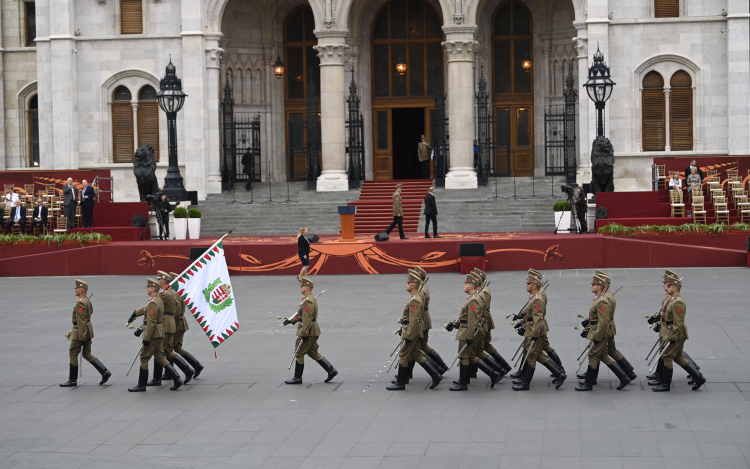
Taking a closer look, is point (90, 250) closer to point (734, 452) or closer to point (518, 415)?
point (518, 415)

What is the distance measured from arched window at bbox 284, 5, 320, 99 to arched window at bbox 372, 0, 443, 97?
2.48 m

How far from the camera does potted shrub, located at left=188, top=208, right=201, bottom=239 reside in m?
30.2

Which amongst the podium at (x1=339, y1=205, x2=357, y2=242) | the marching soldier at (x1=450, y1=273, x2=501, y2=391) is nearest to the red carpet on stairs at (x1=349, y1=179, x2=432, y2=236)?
the podium at (x1=339, y1=205, x2=357, y2=242)

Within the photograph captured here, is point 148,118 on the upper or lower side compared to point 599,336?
upper

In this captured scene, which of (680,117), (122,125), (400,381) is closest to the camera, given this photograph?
(400,381)

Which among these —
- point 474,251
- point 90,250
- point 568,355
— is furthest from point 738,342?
point 90,250

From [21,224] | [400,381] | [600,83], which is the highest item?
[600,83]

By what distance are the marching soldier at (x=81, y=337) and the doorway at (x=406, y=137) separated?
27540mm

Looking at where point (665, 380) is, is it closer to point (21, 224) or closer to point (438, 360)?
point (438, 360)

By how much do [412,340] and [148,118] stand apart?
27212 mm

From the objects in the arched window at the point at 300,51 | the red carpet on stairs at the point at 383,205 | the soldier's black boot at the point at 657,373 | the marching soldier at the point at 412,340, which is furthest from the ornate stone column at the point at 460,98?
the soldier's black boot at the point at 657,373

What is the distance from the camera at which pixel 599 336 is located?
12.0m

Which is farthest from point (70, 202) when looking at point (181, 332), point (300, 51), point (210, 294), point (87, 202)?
point (181, 332)

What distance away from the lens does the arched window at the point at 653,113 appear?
34875 mm
